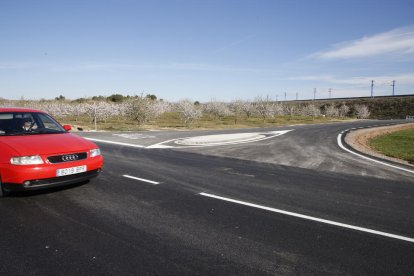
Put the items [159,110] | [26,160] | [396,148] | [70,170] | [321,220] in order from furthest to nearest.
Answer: [159,110]
[396,148]
[70,170]
[26,160]
[321,220]

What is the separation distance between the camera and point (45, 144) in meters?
5.84

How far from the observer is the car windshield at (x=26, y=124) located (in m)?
6.34

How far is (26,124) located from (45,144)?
4.13ft

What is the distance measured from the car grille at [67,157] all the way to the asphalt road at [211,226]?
2.35 ft

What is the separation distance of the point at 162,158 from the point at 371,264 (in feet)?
26.3

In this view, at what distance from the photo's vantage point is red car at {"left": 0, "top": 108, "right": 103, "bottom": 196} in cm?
537

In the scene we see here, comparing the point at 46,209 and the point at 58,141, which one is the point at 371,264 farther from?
the point at 58,141

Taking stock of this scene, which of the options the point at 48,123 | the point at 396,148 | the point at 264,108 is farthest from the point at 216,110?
the point at 48,123

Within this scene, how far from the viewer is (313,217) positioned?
506cm

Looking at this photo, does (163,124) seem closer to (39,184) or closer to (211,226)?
(39,184)

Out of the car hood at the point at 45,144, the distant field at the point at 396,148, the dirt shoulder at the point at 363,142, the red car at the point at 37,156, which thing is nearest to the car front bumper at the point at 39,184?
the red car at the point at 37,156

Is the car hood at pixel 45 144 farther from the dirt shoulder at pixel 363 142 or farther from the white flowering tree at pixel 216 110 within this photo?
the white flowering tree at pixel 216 110

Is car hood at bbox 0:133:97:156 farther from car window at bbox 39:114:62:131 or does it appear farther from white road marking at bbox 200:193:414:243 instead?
white road marking at bbox 200:193:414:243

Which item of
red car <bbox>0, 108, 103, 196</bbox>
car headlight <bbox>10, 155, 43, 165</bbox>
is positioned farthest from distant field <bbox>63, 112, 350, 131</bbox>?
car headlight <bbox>10, 155, 43, 165</bbox>
